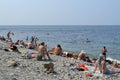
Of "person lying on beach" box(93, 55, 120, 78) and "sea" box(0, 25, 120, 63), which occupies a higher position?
"person lying on beach" box(93, 55, 120, 78)

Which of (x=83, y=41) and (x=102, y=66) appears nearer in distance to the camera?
(x=102, y=66)

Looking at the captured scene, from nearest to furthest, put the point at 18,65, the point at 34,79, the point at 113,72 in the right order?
the point at 34,79, the point at 18,65, the point at 113,72

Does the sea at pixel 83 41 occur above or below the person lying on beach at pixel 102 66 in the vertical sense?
below

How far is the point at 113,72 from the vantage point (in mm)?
15648

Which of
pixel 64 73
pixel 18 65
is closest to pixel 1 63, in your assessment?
pixel 18 65

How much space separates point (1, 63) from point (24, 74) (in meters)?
2.44

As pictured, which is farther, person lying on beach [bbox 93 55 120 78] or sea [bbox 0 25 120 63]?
sea [bbox 0 25 120 63]

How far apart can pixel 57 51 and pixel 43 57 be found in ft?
19.4

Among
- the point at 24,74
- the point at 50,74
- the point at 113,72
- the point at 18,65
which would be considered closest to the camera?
the point at 24,74

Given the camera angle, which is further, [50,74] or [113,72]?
[113,72]

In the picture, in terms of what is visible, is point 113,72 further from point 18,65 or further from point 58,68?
point 18,65

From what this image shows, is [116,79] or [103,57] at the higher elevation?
[103,57]

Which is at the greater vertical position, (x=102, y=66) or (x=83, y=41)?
(x=102, y=66)

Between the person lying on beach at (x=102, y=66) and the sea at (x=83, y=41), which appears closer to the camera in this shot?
the person lying on beach at (x=102, y=66)
